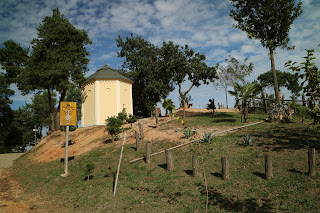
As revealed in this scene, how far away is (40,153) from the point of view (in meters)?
21.5

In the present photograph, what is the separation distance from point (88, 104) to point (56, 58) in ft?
24.5

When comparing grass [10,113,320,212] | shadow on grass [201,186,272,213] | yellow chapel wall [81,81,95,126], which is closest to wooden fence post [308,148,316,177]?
grass [10,113,320,212]

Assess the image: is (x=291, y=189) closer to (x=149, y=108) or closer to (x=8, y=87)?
(x=149, y=108)

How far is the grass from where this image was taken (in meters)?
7.05

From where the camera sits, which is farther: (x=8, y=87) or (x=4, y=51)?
(x=8, y=87)

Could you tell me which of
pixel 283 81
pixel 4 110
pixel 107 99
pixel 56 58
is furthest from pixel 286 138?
pixel 283 81

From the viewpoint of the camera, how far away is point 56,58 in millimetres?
26859

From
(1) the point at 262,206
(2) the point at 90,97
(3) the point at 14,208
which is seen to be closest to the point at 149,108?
(2) the point at 90,97

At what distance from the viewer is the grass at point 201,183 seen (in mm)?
7048

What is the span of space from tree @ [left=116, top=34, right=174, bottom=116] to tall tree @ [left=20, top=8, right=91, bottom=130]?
9.01 meters

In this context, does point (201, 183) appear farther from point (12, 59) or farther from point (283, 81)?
point (283, 81)

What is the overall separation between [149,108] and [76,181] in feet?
80.4

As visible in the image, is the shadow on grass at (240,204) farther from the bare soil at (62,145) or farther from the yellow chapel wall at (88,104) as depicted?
the yellow chapel wall at (88,104)

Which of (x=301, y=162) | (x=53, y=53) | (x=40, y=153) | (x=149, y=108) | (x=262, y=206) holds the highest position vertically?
(x=53, y=53)
